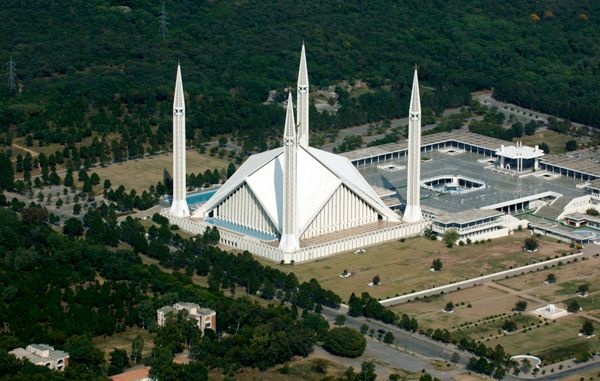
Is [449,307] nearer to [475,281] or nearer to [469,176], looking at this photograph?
[475,281]

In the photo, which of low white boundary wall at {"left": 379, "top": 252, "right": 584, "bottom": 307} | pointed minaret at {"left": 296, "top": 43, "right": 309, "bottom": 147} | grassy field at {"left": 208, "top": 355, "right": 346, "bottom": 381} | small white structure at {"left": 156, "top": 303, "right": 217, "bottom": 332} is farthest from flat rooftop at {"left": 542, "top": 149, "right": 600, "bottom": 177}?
grassy field at {"left": 208, "top": 355, "right": 346, "bottom": 381}

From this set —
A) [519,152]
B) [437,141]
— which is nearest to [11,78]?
[437,141]

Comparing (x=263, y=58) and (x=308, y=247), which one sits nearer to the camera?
(x=308, y=247)

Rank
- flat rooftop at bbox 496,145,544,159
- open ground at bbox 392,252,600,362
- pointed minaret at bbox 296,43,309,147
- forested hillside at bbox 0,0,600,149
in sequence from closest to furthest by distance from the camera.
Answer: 1. open ground at bbox 392,252,600,362
2. pointed minaret at bbox 296,43,309,147
3. flat rooftop at bbox 496,145,544,159
4. forested hillside at bbox 0,0,600,149

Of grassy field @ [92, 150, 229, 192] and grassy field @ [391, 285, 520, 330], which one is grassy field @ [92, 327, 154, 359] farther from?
grassy field @ [92, 150, 229, 192]

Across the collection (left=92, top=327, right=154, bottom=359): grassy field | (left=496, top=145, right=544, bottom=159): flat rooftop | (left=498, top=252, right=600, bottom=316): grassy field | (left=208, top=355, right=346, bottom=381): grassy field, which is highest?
(left=496, top=145, right=544, bottom=159): flat rooftop
